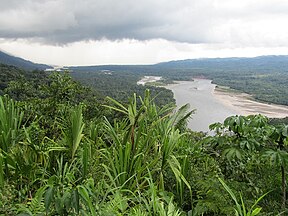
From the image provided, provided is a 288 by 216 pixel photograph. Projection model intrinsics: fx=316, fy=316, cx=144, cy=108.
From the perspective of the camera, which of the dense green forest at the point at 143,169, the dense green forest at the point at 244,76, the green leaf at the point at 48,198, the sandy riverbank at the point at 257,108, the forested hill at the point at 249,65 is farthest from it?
the forested hill at the point at 249,65

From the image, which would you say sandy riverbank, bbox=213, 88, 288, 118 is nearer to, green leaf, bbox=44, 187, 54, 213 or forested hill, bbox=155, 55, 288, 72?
Answer: green leaf, bbox=44, 187, 54, 213

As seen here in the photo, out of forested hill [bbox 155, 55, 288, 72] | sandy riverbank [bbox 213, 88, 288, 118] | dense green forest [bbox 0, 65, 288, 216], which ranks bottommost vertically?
sandy riverbank [bbox 213, 88, 288, 118]

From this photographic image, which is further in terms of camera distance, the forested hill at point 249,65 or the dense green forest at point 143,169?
the forested hill at point 249,65

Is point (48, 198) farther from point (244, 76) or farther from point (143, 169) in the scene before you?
point (244, 76)

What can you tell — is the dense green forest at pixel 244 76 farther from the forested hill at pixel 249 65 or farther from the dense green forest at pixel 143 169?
the dense green forest at pixel 143 169

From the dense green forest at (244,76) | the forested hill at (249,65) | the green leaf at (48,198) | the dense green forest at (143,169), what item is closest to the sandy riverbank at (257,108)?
the dense green forest at (244,76)

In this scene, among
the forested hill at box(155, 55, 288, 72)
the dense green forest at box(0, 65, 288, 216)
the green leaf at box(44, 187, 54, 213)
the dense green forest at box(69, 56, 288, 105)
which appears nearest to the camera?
the green leaf at box(44, 187, 54, 213)

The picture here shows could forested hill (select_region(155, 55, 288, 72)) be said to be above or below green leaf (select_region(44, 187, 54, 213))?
below

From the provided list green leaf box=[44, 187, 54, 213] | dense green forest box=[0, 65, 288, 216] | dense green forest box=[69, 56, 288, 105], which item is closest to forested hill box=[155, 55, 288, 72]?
dense green forest box=[69, 56, 288, 105]

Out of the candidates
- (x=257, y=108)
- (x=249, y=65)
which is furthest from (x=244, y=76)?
(x=249, y=65)

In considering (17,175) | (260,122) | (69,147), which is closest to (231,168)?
(260,122)

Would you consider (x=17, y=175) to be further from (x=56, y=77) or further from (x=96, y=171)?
(x=56, y=77)

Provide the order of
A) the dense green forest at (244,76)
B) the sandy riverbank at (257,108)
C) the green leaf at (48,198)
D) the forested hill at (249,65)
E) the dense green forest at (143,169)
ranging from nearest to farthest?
the green leaf at (48,198) → the dense green forest at (143,169) → the sandy riverbank at (257,108) → the dense green forest at (244,76) → the forested hill at (249,65)
